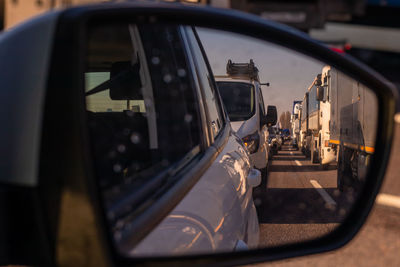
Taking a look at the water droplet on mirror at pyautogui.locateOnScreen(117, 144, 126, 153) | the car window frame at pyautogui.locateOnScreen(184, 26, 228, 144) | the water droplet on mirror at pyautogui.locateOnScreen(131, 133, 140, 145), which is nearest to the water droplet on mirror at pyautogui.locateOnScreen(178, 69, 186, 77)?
the car window frame at pyautogui.locateOnScreen(184, 26, 228, 144)

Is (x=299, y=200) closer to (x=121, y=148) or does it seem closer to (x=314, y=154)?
(x=314, y=154)

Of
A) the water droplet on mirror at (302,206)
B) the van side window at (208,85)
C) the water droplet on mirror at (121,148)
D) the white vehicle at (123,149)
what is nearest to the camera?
the white vehicle at (123,149)

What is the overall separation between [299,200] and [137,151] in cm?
73

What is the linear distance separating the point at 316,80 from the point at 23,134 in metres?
1.10

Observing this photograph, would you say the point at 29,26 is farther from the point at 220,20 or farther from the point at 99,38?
the point at 220,20

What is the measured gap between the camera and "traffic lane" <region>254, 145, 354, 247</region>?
5.42 feet

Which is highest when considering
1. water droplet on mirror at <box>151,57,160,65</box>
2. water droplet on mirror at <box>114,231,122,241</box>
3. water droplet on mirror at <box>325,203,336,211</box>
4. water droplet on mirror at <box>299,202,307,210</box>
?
water droplet on mirror at <box>151,57,160,65</box>

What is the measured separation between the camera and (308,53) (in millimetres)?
1341

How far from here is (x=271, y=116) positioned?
151 cm

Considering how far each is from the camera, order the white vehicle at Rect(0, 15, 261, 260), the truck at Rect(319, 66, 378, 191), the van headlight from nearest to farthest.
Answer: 1. the white vehicle at Rect(0, 15, 261, 260)
2. the truck at Rect(319, 66, 378, 191)
3. the van headlight

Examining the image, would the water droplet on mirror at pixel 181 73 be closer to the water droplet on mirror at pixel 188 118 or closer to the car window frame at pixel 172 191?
the car window frame at pixel 172 191

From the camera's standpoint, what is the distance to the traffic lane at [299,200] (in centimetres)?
165

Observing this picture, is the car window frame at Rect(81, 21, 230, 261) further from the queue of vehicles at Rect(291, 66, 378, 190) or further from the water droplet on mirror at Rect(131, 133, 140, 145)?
the queue of vehicles at Rect(291, 66, 378, 190)

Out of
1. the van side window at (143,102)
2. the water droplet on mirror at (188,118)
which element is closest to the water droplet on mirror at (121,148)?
the van side window at (143,102)
